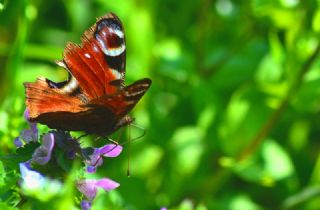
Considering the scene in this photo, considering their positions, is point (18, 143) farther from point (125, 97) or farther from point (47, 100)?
point (125, 97)

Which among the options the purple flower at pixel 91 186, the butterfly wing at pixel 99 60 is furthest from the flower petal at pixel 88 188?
the butterfly wing at pixel 99 60

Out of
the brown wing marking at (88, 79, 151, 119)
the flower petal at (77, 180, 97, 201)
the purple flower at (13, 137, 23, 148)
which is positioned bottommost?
the flower petal at (77, 180, 97, 201)

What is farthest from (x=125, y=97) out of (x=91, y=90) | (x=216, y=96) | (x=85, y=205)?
(x=216, y=96)

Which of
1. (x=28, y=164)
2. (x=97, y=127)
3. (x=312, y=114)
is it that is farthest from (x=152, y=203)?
(x=28, y=164)

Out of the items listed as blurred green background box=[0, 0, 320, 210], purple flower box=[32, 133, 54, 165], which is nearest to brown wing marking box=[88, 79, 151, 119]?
purple flower box=[32, 133, 54, 165]

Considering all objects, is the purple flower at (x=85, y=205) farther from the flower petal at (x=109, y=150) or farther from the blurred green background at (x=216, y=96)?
the blurred green background at (x=216, y=96)

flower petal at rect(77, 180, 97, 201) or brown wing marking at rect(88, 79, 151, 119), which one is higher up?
brown wing marking at rect(88, 79, 151, 119)

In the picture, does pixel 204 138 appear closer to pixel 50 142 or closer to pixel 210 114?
pixel 210 114

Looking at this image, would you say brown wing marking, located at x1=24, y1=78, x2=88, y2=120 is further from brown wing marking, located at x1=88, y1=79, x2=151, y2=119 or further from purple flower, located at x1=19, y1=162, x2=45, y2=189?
purple flower, located at x1=19, y1=162, x2=45, y2=189
